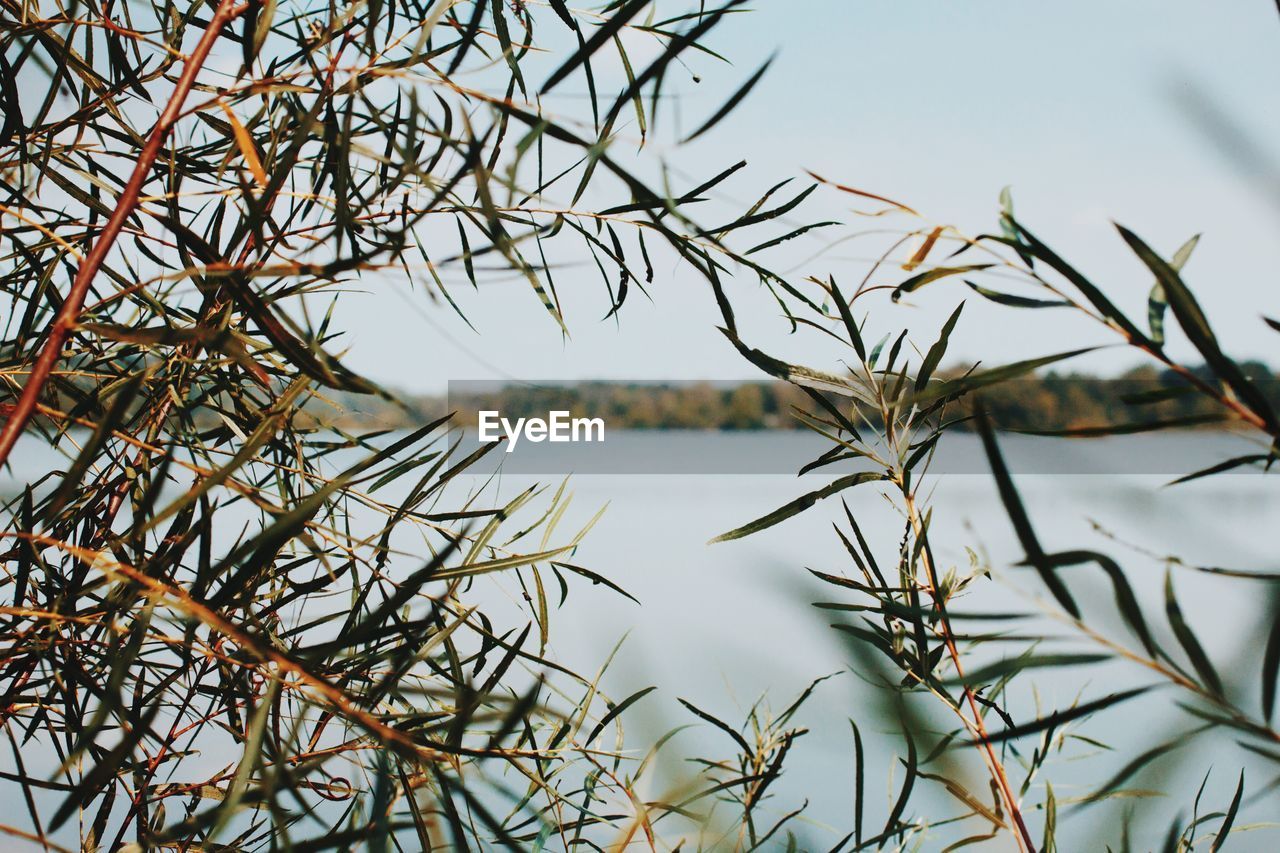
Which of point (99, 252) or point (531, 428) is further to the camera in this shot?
point (531, 428)

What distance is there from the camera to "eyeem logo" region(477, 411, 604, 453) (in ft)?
2.18

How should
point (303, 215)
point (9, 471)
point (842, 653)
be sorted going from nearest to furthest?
point (842, 653), point (9, 471), point (303, 215)

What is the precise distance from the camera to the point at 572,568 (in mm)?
628

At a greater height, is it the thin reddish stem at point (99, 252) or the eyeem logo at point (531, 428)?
the thin reddish stem at point (99, 252)

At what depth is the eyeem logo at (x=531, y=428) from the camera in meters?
0.66

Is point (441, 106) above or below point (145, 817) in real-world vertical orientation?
above

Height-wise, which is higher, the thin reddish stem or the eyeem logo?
the thin reddish stem

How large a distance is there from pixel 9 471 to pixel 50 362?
0.59 feet

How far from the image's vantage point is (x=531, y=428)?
0.96m

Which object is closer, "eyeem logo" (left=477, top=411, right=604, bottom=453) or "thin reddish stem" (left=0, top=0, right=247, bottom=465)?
"thin reddish stem" (left=0, top=0, right=247, bottom=465)

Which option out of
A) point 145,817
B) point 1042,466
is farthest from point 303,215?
point 1042,466

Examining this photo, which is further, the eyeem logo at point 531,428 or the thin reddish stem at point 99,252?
the eyeem logo at point 531,428

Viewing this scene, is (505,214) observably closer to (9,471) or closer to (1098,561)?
(9,471)

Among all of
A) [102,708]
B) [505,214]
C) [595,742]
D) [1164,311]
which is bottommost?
[595,742]
